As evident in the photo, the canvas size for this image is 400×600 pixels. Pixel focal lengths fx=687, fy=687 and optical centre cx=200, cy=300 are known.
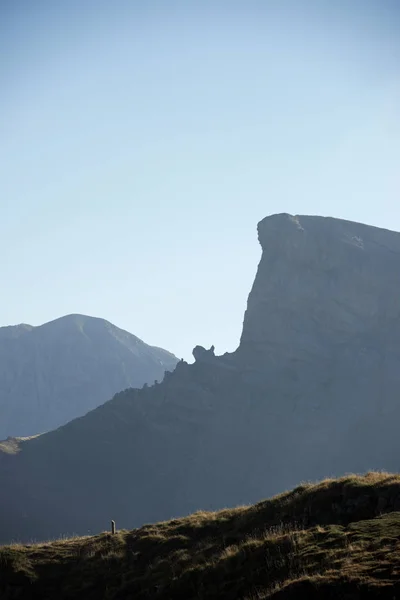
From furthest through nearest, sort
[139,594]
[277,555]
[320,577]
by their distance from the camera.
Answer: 1. [139,594]
2. [277,555]
3. [320,577]

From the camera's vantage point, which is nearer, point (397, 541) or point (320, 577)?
point (320, 577)

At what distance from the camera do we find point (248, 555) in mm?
20719

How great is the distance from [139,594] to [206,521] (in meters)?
Result: 5.71

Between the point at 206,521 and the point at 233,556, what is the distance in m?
6.09

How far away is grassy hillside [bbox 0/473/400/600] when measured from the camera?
16578mm

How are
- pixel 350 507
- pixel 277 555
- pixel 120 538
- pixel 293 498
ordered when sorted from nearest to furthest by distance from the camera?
pixel 277 555 → pixel 350 507 → pixel 293 498 → pixel 120 538

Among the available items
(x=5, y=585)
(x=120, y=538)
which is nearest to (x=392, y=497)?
(x=120, y=538)

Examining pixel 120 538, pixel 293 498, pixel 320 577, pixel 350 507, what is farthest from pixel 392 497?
pixel 120 538

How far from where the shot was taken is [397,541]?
58.1ft

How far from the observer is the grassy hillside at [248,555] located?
16.6 metres

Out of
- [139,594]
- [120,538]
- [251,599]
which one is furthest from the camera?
[120,538]

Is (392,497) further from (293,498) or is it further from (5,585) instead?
(5,585)

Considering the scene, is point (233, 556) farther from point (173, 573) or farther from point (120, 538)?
point (120, 538)

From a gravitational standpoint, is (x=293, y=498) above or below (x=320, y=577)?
above
